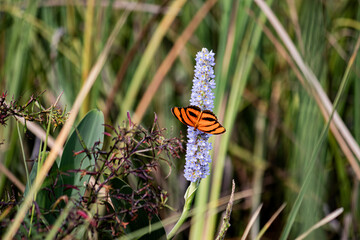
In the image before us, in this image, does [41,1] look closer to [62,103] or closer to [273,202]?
[62,103]

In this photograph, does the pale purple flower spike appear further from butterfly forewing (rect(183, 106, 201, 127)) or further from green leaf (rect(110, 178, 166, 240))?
green leaf (rect(110, 178, 166, 240))

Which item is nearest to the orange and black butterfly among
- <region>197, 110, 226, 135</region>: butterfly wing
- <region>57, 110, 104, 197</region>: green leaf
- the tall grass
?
<region>197, 110, 226, 135</region>: butterfly wing

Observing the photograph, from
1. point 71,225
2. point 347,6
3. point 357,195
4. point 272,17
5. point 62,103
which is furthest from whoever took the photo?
point 347,6

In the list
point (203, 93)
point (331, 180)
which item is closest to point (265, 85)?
point (331, 180)

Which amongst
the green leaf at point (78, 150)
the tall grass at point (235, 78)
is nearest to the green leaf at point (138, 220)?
the green leaf at point (78, 150)

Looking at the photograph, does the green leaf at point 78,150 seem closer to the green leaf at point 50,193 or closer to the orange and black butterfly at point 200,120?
the green leaf at point 50,193

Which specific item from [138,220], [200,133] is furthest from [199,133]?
[138,220]
